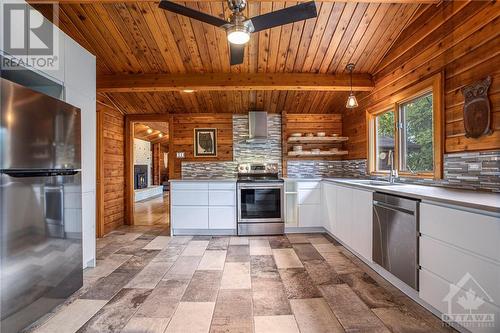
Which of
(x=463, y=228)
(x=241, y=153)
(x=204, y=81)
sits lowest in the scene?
(x=463, y=228)

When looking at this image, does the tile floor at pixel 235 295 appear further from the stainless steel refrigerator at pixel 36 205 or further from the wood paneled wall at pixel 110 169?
the wood paneled wall at pixel 110 169

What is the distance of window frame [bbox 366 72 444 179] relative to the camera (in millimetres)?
2473

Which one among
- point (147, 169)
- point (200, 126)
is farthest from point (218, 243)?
point (147, 169)

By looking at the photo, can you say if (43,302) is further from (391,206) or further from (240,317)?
(391,206)

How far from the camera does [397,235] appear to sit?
7.09ft

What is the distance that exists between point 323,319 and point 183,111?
4.11 metres

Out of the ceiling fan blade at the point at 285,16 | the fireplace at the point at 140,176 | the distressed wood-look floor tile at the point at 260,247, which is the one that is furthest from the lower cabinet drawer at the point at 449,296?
the fireplace at the point at 140,176

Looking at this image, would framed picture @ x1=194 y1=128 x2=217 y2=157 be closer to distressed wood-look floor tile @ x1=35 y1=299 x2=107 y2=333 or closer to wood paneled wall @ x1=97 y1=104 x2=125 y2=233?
wood paneled wall @ x1=97 y1=104 x2=125 y2=233

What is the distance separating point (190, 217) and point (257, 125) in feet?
6.59

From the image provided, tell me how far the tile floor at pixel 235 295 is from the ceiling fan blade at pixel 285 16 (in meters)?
2.29

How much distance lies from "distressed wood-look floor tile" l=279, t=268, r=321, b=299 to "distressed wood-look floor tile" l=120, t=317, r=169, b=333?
102 cm

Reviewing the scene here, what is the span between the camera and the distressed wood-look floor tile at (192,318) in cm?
171

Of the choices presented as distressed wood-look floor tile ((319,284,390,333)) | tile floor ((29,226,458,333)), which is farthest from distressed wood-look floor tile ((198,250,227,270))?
distressed wood-look floor tile ((319,284,390,333))

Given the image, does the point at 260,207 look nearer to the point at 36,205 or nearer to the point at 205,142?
the point at 205,142
